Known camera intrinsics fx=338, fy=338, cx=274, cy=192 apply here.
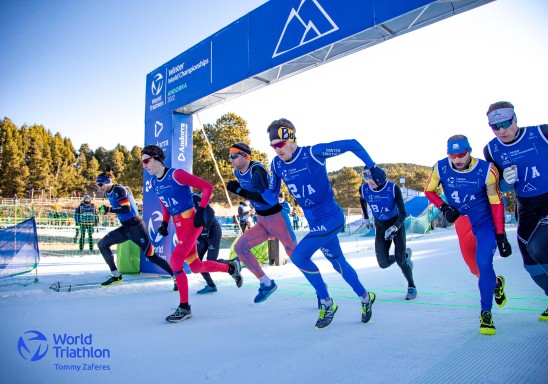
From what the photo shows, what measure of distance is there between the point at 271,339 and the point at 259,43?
5.01 meters

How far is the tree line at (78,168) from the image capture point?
30234mm

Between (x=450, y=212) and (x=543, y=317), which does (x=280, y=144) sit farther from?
(x=543, y=317)

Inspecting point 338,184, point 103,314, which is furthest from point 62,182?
point 103,314

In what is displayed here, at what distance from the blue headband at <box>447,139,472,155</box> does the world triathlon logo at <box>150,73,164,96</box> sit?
684 centimetres

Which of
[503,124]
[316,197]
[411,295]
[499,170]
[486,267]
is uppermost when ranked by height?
[503,124]

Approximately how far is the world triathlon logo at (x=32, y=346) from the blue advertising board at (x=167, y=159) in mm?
4003

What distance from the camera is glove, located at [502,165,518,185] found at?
3131 millimetres

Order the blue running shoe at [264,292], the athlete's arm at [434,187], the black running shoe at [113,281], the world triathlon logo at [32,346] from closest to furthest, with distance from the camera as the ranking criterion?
1. the world triathlon logo at [32,346]
2. the athlete's arm at [434,187]
3. the blue running shoe at [264,292]
4. the black running shoe at [113,281]

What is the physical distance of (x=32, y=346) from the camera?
2963mm

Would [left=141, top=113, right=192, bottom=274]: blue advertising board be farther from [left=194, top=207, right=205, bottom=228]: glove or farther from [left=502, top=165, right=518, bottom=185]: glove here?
[left=502, top=165, right=518, bottom=185]: glove

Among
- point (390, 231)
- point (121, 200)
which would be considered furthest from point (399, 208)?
point (121, 200)

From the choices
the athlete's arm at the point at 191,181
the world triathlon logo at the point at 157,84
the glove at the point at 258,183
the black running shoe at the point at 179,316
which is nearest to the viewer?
the black running shoe at the point at 179,316

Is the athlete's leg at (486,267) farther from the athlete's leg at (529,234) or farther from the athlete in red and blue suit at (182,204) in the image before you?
the athlete in red and blue suit at (182,204)

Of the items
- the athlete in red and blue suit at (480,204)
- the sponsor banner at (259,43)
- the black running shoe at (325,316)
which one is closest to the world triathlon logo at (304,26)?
the sponsor banner at (259,43)
